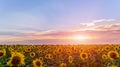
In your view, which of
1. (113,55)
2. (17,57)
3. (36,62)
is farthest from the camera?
(113,55)

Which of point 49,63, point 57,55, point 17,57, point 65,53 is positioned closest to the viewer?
point 17,57

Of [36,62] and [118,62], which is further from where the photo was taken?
[118,62]

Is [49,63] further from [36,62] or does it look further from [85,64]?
[36,62]

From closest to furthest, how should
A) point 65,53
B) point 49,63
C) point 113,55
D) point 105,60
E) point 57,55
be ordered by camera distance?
1. point 113,55
2. point 105,60
3. point 49,63
4. point 57,55
5. point 65,53

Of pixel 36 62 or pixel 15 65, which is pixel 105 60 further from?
pixel 15 65

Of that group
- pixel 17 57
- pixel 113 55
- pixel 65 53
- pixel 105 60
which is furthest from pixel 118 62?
pixel 65 53

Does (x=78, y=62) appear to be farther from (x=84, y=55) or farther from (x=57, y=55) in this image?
(x=57, y=55)

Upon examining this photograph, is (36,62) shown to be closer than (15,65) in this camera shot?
No

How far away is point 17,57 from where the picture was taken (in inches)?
415

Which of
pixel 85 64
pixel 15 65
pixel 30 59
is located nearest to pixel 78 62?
pixel 85 64

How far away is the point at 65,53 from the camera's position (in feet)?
79.2

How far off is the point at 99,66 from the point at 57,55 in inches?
221

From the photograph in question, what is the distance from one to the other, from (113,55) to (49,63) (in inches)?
232

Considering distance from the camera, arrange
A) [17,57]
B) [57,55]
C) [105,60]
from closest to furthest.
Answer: [17,57] → [105,60] → [57,55]
